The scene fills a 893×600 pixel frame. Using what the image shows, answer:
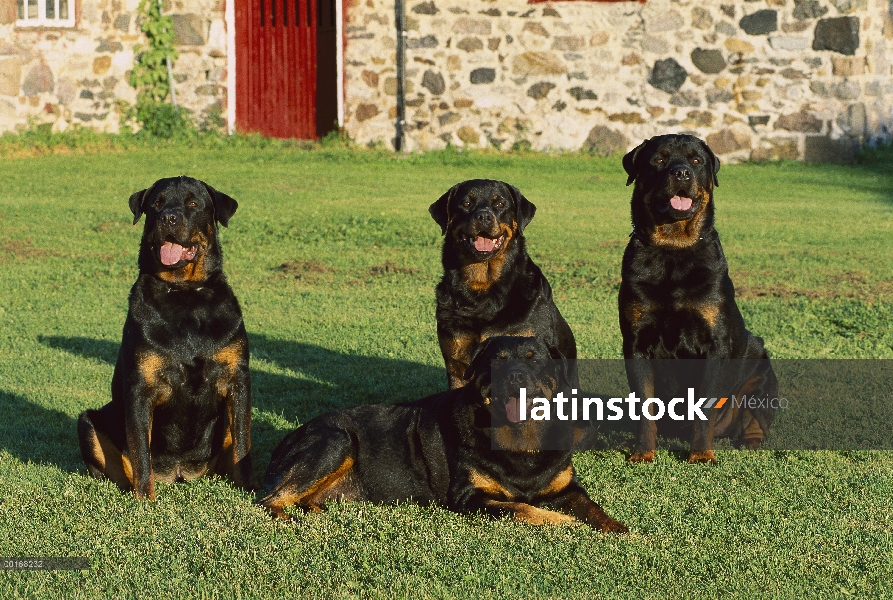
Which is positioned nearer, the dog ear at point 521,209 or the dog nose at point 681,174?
the dog nose at point 681,174

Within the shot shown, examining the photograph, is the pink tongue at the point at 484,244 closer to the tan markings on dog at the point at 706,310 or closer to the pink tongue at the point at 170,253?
the tan markings on dog at the point at 706,310

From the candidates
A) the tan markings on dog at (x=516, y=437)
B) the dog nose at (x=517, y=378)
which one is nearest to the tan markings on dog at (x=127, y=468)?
the tan markings on dog at (x=516, y=437)

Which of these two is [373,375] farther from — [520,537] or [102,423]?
[520,537]

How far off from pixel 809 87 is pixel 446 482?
555 inches

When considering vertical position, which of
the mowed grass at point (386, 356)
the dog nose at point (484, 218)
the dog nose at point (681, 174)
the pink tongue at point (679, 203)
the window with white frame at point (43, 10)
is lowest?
the mowed grass at point (386, 356)

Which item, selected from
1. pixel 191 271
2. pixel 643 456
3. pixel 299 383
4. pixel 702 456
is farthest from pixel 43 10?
pixel 702 456

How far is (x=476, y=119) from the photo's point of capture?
1844 cm

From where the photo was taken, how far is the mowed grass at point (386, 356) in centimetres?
464

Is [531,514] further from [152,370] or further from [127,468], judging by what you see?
[127,468]

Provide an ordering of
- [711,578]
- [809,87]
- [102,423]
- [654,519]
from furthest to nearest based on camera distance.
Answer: [809,87] → [102,423] → [654,519] → [711,578]

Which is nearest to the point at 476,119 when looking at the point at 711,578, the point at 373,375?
the point at 373,375

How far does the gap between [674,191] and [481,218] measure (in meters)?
1.00

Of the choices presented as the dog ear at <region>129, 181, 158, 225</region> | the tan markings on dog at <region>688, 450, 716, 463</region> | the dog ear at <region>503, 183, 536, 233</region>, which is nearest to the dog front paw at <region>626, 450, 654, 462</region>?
the tan markings on dog at <region>688, 450, 716, 463</region>

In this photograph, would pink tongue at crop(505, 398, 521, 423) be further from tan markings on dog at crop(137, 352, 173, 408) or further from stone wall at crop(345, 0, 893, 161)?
stone wall at crop(345, 0, 893, 161)
